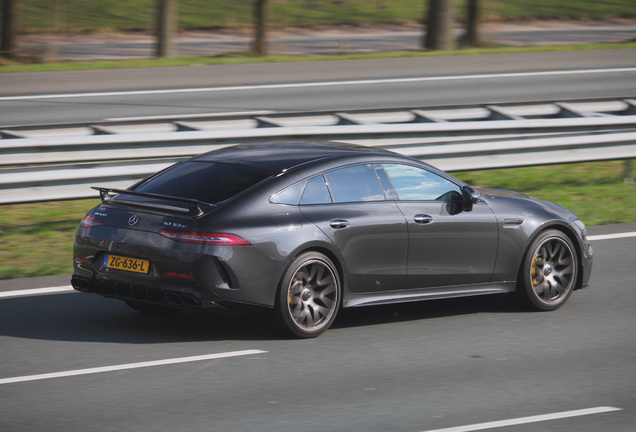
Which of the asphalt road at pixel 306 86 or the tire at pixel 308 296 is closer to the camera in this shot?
the tire at pixel 308 296

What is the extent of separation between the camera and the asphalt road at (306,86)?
821 inches

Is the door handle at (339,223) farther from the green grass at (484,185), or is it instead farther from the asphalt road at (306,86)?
the asphalt road at (306,86)

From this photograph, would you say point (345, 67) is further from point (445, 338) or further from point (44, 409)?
point (44, 409)

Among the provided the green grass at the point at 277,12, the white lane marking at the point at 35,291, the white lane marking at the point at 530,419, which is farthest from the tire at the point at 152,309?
the green grass at the point at 277,12

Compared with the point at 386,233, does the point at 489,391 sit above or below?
below

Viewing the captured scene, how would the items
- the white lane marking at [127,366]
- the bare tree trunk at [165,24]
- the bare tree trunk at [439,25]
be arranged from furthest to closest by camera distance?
the bare tree trunk at [439,25]
the bare tree trunk at [165,24]
the white lane marking at [127,366]

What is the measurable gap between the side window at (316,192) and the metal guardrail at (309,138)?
400 centimetres

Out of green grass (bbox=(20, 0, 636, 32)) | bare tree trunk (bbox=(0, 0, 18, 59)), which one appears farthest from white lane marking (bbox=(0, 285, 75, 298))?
green grass (bbox=(20, 0, 636, 32))

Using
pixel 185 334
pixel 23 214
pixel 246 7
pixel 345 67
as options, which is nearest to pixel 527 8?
pixel 246 7

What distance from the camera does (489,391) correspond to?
251 inches

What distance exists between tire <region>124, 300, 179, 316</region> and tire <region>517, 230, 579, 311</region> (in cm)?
293

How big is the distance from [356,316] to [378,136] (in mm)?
5307

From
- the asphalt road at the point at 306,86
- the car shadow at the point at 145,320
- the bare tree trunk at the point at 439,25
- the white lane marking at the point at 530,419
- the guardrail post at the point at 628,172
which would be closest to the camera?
the white lane marking at the point at 530,419

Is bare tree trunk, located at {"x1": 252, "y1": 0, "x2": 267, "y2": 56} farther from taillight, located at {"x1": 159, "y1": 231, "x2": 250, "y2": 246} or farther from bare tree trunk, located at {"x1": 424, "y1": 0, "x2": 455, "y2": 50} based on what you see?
taillight, located at {"x1": 159, "y1": 231, "x2": 250, "y2": 246}
